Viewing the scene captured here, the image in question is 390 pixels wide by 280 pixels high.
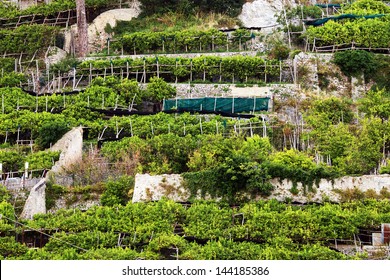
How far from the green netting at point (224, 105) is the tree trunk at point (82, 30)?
625 cm

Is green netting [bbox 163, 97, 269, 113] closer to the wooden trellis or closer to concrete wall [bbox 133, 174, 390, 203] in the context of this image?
concrete wall [bbox 133, 174, 390, 203]

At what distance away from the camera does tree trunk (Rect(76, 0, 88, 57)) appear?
174 ft

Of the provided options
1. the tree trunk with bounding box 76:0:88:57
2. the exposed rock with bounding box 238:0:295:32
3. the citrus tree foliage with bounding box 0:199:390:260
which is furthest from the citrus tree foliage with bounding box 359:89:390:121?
the tree trunk with bounding box 76:0:88:57

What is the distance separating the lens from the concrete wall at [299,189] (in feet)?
135

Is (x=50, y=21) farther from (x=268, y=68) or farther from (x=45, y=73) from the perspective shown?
(x=268, y=68)

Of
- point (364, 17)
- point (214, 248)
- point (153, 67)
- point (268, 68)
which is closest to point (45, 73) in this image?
point (153, 67)

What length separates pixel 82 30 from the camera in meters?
53.2

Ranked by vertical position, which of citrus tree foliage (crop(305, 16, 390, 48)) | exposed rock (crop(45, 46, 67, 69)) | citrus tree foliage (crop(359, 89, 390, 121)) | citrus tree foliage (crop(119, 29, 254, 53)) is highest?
citrus tree foliage (crop(305, 16, 390, 48))

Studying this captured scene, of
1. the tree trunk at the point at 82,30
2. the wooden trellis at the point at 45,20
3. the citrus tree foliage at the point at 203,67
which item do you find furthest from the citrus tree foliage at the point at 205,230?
the wooden trellis at the point at 45,20

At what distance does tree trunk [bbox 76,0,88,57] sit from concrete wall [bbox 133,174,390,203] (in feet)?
42.8

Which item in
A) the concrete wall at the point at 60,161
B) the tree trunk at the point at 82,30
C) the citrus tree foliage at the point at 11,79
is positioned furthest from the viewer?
the tree trunk at the point at 82,30

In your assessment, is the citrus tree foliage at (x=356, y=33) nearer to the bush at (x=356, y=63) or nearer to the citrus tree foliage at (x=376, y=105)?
the bush at (x=356, y=63)

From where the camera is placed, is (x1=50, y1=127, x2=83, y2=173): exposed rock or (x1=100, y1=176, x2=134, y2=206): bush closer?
(x1=100, y1=176, x2=134, y2=206): bush

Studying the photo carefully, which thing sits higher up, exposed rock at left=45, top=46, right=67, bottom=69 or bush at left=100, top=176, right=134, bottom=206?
exposed rock at left=45, top=46, right=67, bottom=69
